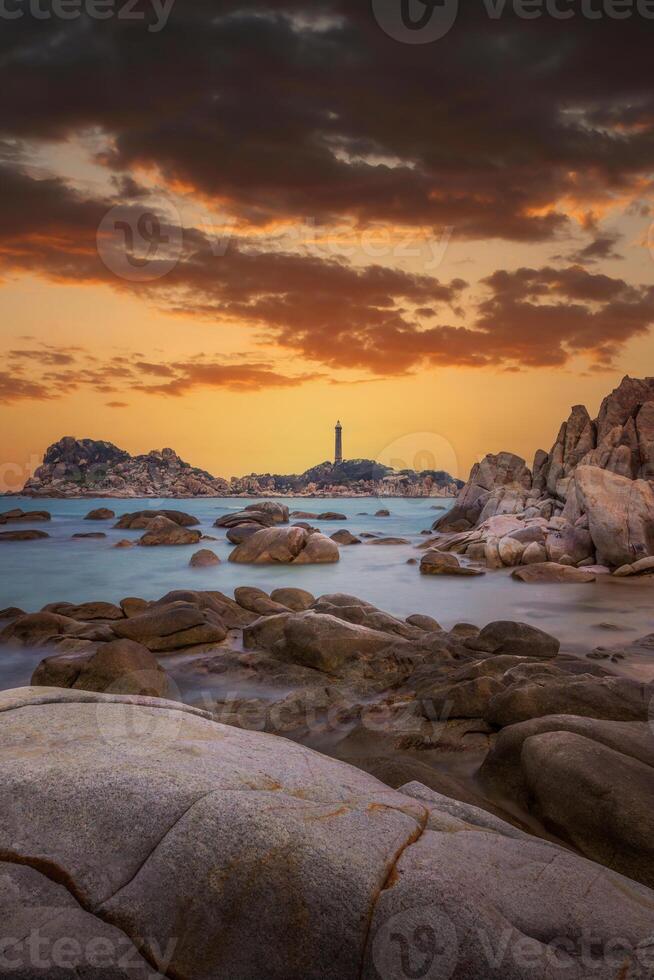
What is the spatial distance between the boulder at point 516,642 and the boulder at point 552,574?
33.6 feet

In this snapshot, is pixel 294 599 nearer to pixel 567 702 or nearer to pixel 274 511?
→ pixel 567 702

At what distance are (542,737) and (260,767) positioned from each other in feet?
8.83

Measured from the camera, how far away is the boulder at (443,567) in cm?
2205

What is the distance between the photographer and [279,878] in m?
2.61

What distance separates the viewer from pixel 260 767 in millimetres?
3613

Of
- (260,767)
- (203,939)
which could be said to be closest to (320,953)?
(203,939)

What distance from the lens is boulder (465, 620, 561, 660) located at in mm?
9805

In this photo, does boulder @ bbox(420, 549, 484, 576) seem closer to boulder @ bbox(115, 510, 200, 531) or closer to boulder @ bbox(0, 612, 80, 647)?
boulder @ bbox(0, 612, 80, 647)

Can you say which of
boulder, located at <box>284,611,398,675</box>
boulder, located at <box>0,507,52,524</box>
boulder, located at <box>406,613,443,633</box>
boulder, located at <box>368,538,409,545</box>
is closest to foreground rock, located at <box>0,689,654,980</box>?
boulder, located at <box>284,611,398,675</box>

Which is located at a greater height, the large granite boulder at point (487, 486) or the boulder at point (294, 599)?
the large granite boulder at point (487, 486)

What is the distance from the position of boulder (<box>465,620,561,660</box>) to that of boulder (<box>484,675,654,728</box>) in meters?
2.92

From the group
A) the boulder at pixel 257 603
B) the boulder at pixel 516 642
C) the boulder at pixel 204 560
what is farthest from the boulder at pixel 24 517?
the boulder at pixel 516 642

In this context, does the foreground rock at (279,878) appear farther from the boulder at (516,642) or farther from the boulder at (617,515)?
the boulder at (617,515)

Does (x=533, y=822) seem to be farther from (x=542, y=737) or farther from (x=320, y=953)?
(x=320, y=953)
